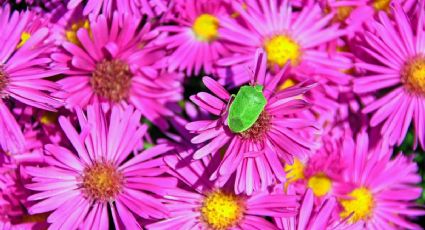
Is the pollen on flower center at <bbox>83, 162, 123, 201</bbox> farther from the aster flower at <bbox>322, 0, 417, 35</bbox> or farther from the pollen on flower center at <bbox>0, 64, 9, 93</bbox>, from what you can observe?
the aster flower at <bbox>322, 0, 417, 35</bbox>

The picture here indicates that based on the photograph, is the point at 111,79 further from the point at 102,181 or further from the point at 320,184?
the point at 320,184

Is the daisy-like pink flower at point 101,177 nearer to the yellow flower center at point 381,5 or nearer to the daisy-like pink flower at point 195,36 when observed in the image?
the daisy-like pink flower at point 195,36

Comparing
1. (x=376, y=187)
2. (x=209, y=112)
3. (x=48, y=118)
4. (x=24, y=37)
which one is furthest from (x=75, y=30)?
(x=376, y=187)

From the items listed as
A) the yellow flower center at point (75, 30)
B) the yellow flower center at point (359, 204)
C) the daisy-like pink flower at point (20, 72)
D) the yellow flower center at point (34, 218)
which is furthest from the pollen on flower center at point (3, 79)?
the yellow flower center at point (359, 204)

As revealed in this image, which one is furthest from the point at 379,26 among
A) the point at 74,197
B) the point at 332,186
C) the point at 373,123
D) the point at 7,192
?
the point at 7,192

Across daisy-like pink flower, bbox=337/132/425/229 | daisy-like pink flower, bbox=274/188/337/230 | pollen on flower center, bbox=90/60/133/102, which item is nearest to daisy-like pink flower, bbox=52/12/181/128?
pollen on flower center, bbox=90/60/133/102

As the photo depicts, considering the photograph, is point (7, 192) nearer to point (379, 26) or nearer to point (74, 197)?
point (74, 197)
